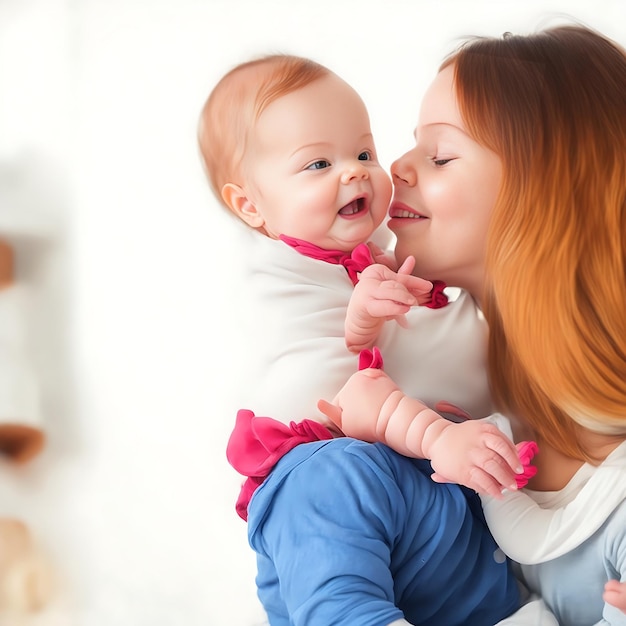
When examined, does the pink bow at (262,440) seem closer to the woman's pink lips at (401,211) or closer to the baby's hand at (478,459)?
the baby's hand at (478,459)

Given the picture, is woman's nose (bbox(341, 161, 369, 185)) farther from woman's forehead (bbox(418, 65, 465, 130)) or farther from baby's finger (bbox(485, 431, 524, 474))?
baby's finger (bbox(485, 431, 524, 474))

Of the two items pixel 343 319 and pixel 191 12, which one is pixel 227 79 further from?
pixel 343 319

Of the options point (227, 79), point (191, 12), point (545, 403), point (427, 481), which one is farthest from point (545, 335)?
point (191, 12)

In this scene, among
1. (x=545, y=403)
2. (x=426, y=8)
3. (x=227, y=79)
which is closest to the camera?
(x=545, y=403)

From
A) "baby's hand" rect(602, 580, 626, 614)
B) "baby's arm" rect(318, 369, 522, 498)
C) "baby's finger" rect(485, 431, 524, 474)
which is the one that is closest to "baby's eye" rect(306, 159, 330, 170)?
"baby's arm" rect(318, 369, 522, 498)

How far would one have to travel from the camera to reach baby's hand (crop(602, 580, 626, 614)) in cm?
81

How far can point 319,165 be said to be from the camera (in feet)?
3.42

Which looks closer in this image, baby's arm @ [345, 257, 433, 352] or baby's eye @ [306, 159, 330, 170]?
baby's arm @ [345, 257, 433, 352]

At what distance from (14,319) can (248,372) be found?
296mm

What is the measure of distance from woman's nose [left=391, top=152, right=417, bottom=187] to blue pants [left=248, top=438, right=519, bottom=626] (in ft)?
1.03

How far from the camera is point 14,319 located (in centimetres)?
115

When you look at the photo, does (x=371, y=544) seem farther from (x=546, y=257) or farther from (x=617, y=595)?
(x=546, y=257)

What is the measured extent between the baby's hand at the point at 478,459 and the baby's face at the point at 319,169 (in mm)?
280

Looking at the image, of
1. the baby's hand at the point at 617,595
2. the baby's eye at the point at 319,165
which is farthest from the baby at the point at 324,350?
the baby's hand at the point at 617,595
